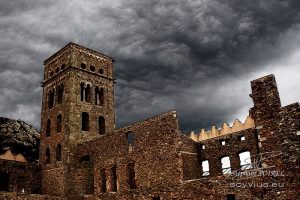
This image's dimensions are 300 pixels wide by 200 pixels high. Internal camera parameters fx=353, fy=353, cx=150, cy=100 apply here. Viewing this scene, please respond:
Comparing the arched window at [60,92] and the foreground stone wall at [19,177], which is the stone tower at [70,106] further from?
the foreground stone wall at [19,177]

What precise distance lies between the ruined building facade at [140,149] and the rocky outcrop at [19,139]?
9.27 m

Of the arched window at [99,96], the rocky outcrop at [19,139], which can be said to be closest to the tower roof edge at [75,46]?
the arched window at [99,96]

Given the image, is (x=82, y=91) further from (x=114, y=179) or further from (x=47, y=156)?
(x=114, y=179)

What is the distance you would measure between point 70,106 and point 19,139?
14812 mm

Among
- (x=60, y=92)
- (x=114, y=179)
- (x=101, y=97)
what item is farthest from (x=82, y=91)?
(x=114, y=179)

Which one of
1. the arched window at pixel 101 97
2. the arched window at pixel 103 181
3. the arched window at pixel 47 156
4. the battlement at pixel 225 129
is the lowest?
the arched window at pixel 103 181

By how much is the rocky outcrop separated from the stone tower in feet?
29.9

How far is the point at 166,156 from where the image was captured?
940 inches

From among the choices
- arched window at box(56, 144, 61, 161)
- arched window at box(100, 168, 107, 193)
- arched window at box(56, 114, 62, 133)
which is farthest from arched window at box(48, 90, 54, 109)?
arched window at box(100, 168, 107, 193)

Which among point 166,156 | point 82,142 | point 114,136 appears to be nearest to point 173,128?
point 166,156

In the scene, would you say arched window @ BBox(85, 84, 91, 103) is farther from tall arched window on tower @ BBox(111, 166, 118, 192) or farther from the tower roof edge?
tall arched window on tower @ BBox(111, 166, 118, 192)

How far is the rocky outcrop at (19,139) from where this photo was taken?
143 feet

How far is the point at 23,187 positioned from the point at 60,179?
3.97 meters

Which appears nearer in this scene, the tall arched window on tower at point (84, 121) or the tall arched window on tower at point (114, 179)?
the tall arched window on tower at point (114, 179)
